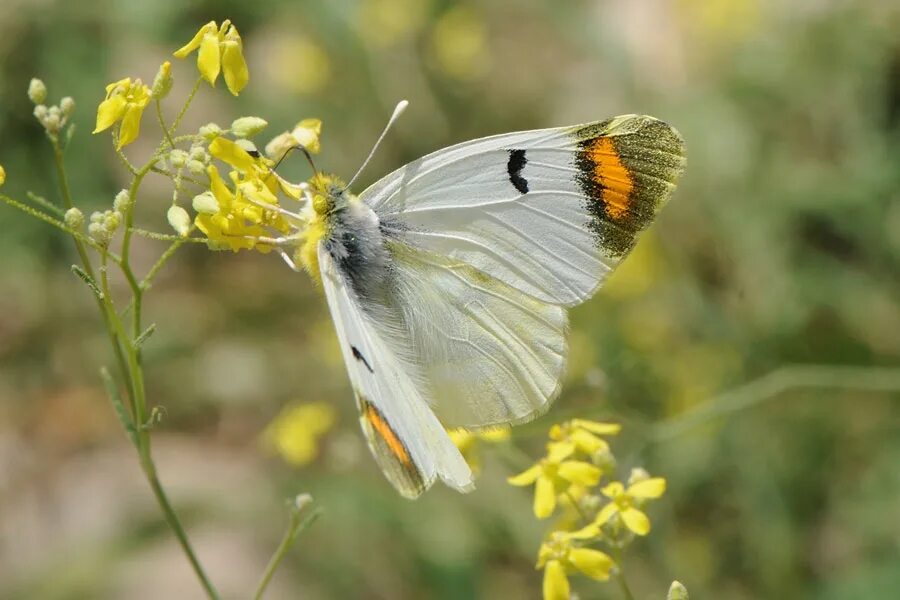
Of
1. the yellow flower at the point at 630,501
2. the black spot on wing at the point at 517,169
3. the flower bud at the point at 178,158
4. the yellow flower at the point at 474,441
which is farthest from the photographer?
the yellow flower at the point at 474,441

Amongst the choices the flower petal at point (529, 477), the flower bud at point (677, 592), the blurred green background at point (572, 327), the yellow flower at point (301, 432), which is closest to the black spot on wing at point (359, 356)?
the flower petal at point (529, 477)

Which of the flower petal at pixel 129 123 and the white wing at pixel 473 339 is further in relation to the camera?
the white wing at pixel 473 339

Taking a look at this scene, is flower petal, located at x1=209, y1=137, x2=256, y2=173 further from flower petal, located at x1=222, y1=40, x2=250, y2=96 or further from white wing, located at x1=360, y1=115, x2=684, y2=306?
white wing, located at x1=360, y1=115, x2=684, y2=306

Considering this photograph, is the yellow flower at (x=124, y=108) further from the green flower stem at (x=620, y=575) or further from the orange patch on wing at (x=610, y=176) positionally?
the green flower stem at (x=620, y=575)

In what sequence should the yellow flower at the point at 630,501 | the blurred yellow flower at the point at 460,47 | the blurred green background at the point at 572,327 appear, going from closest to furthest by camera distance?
1. the yellow flower at the point at 630,501
2. the blurred green background at the point at 572,327
3. the blurred yellow flower at the point at 460,47

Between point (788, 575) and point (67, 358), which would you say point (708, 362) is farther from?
point (67, 358)

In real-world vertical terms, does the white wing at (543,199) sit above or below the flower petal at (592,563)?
above

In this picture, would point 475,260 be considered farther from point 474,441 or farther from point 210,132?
point 210,132
